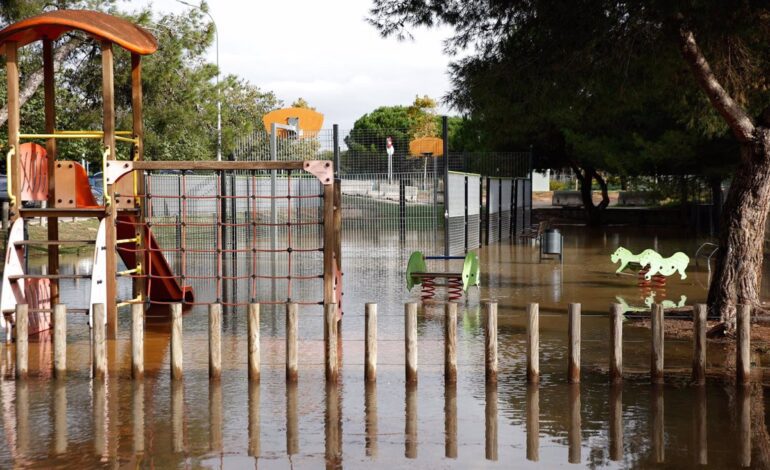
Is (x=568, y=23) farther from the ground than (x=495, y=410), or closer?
farther from the ground

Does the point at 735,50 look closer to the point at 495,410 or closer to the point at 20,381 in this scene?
the point at 495,410

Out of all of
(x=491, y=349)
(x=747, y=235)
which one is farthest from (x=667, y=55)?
(x=491, y=349)

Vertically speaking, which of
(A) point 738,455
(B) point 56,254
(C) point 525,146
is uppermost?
(C) point 525,146

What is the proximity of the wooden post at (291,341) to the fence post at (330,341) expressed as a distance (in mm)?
320

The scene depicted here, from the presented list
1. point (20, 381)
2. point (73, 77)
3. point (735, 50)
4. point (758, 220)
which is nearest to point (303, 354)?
point (20, 381)

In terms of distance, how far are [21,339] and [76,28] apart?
4587 millimetres

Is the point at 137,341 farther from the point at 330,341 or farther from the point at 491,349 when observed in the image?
the point at 491,349

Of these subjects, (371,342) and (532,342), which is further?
(371,342)

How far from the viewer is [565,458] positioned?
756 centimetres

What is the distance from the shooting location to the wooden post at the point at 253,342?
9.96 m

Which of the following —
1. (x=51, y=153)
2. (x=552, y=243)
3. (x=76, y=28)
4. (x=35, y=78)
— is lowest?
(x=552, y=243)

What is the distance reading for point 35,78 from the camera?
24.8 metres

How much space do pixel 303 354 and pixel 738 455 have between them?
5.70m

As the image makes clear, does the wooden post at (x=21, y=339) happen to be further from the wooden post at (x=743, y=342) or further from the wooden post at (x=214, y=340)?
the wooden post at (x=743, y=342)
